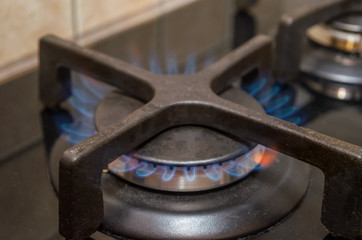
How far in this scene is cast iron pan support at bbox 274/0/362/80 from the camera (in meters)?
0.76

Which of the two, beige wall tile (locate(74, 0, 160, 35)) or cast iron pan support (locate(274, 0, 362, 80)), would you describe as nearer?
cast iron pan support (locate(274, 0, 362, 80))

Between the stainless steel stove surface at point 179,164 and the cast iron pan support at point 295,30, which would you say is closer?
the stainless steel stove surface at point 179,164

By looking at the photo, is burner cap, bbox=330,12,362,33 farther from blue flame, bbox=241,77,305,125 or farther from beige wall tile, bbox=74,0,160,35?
beige wall tile, bbox=74,0,160,35

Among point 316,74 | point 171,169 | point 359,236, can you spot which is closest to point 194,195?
point 171,169

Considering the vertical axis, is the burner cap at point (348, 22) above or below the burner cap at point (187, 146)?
above

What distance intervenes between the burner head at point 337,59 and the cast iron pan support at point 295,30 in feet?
0.10

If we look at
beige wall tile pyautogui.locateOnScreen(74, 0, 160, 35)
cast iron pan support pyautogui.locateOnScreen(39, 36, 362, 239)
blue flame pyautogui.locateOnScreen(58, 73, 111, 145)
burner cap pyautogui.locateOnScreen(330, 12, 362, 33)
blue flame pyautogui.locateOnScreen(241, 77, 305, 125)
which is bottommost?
blue flame pyautogui.locateOnScreen(58, 73, 111, 145)

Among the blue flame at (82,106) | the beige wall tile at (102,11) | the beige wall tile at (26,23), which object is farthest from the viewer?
the beige wall tile at (102,11)

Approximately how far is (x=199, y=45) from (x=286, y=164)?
13.9 inches

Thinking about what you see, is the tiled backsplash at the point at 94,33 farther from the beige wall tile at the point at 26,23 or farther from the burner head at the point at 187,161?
the burner head at the point at 187,161

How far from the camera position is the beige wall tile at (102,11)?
92 cm

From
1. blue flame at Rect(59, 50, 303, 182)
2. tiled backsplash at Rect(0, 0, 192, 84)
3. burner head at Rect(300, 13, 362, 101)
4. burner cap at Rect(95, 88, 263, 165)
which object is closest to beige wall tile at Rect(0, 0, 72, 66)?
tiled backsplash at Rect(0, 0, 192, 84)

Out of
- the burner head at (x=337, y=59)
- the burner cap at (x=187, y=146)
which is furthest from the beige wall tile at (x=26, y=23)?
the burner head at (x=337, y=59)

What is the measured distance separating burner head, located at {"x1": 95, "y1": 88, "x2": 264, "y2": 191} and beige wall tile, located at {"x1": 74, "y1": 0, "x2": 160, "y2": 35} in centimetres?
41
